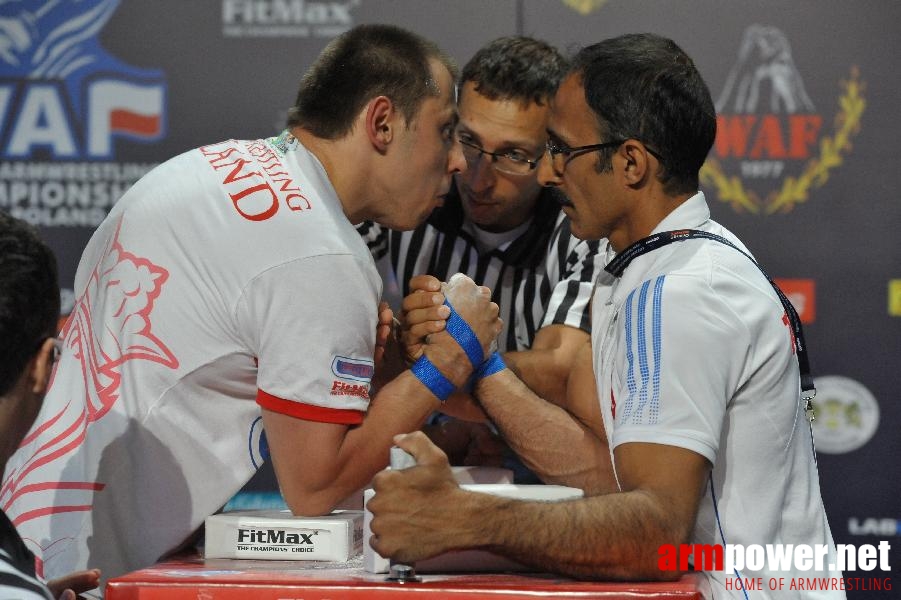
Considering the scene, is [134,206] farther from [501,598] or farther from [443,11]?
[443,11]

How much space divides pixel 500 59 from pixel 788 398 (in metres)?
1.64

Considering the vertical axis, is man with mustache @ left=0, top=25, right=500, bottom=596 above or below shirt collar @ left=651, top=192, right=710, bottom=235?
below

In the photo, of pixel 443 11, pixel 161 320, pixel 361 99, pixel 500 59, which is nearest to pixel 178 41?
pixel 443 11

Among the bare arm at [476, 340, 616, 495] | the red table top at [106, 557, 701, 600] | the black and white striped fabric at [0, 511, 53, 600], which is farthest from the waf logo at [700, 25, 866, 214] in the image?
the black and white striped fabric at [0, 511, 53, 600]

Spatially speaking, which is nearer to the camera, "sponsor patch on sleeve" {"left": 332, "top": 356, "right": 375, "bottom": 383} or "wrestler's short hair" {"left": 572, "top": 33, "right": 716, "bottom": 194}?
"sponsor patch on sleeve" {"left": 332, "top": 356, "right": 375, "bottom": 383}

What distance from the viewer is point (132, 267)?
78.8 inches

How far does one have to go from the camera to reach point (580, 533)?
1.59 m

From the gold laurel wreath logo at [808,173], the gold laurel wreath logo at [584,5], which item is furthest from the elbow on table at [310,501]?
the gold laurel wreath logo at [584,5]

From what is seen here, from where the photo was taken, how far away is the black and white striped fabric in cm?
127

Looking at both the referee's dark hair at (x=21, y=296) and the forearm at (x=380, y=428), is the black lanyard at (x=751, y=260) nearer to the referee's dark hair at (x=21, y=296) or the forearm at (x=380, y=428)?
the forearm at (x=380, y=428)

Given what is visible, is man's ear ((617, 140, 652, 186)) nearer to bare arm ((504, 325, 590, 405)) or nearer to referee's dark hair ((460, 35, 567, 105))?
bare arm ((504, 325, 590, 405))

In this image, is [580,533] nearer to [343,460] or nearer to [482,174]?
[343,460]

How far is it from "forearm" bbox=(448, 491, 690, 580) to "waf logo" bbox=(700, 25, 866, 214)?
242cm

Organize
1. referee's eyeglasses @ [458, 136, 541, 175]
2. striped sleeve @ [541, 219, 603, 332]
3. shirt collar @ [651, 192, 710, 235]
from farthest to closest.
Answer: referee's eyeglasses @ [458, 136, 541, 175], striped sleeve @ [541, 219, 603, 332], shirt collar @ [651, 192, 710, 235]
